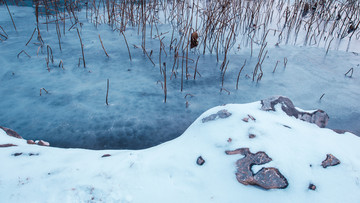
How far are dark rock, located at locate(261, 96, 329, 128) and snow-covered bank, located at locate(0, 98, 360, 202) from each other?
150mm

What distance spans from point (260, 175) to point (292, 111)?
60 cm

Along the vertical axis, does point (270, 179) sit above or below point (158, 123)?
above

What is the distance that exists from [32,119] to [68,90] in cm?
38

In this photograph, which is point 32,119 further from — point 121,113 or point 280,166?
point 280,166

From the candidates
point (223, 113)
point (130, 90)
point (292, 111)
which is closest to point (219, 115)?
point (223, 113)

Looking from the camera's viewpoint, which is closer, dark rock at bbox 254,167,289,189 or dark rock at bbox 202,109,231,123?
dark rock at bbox 254,167,289,189

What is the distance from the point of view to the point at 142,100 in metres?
1.74

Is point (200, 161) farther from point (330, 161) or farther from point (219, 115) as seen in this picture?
point (330, 161)

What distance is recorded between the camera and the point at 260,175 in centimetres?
82

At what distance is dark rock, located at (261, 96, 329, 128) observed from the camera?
125cm

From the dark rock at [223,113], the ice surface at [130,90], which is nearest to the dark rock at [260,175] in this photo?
the dark rock at [223,113]

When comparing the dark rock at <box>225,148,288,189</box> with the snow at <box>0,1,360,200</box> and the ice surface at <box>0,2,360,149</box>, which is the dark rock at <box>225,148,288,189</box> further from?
the ice surface at <box>0,2,360,149</box>

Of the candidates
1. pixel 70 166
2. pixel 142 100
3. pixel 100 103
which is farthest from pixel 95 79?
pixel 70 166

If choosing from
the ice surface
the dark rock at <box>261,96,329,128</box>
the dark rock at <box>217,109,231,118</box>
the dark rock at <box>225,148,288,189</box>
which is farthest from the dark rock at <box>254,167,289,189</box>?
the ice surface
